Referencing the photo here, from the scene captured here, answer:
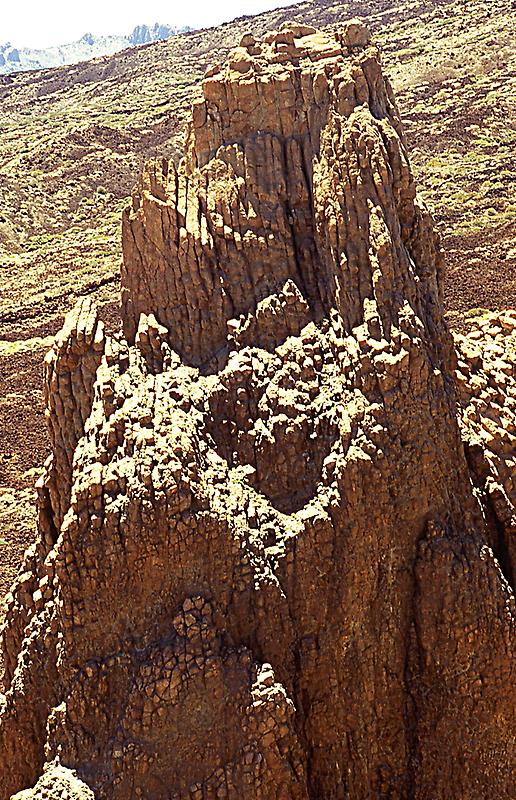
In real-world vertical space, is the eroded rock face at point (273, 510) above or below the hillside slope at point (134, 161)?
above

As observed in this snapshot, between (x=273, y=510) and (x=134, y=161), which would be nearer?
(x=273, y=510)

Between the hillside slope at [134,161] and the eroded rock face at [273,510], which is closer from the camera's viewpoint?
the eroded rock face at [273,510]

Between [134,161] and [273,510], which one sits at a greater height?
[273,510]

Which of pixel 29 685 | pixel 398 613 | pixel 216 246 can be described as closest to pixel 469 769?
pixel 398 613
